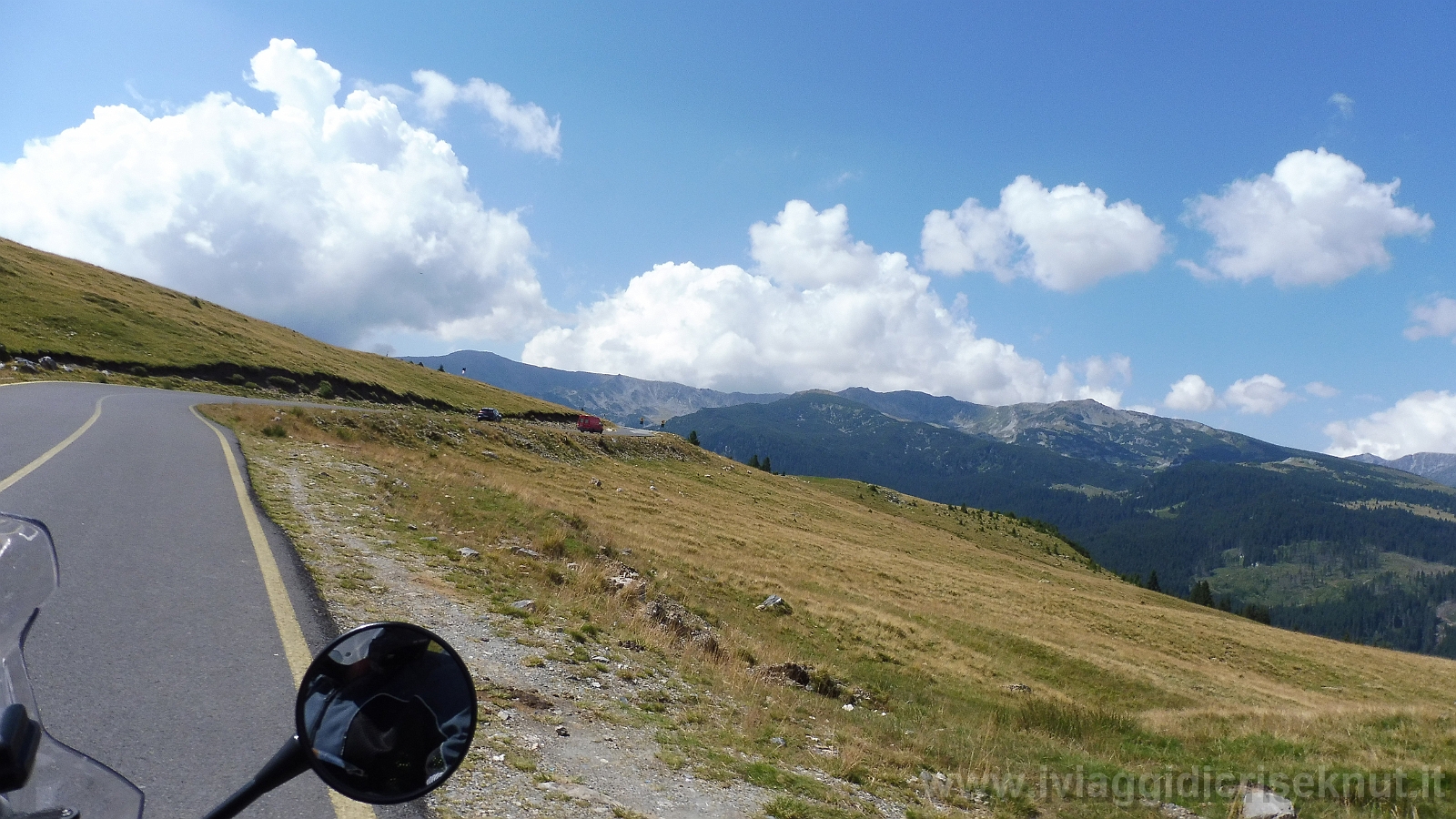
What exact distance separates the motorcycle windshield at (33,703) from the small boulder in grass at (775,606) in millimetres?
22251

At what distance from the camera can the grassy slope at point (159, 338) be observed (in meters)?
57.2

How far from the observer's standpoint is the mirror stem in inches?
88.6

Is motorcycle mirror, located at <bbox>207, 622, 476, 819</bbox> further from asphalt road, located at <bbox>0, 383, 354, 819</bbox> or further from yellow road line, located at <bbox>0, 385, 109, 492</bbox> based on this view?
yellow road line, located at <bbox>0, 385, 109, 492</bbox>

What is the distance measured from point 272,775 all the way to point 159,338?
278ft

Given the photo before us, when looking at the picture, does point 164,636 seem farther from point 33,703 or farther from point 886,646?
point 886,646

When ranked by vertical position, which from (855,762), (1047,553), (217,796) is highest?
(217,796)

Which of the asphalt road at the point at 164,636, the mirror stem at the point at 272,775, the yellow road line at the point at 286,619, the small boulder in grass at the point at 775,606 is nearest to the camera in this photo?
the mirror stem at the point at 272,775

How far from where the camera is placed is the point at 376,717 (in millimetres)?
2594

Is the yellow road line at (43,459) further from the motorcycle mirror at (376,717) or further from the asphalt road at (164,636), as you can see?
the motorcycle mirror at (376,717)

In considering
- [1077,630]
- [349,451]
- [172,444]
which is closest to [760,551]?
[1077,630]

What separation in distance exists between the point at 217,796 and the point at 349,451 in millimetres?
26344

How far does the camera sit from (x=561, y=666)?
985 cm

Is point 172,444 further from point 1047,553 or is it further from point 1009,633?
point 1047,553

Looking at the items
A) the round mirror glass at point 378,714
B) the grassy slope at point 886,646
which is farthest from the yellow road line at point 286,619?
the round mirror glass at point 378,714
